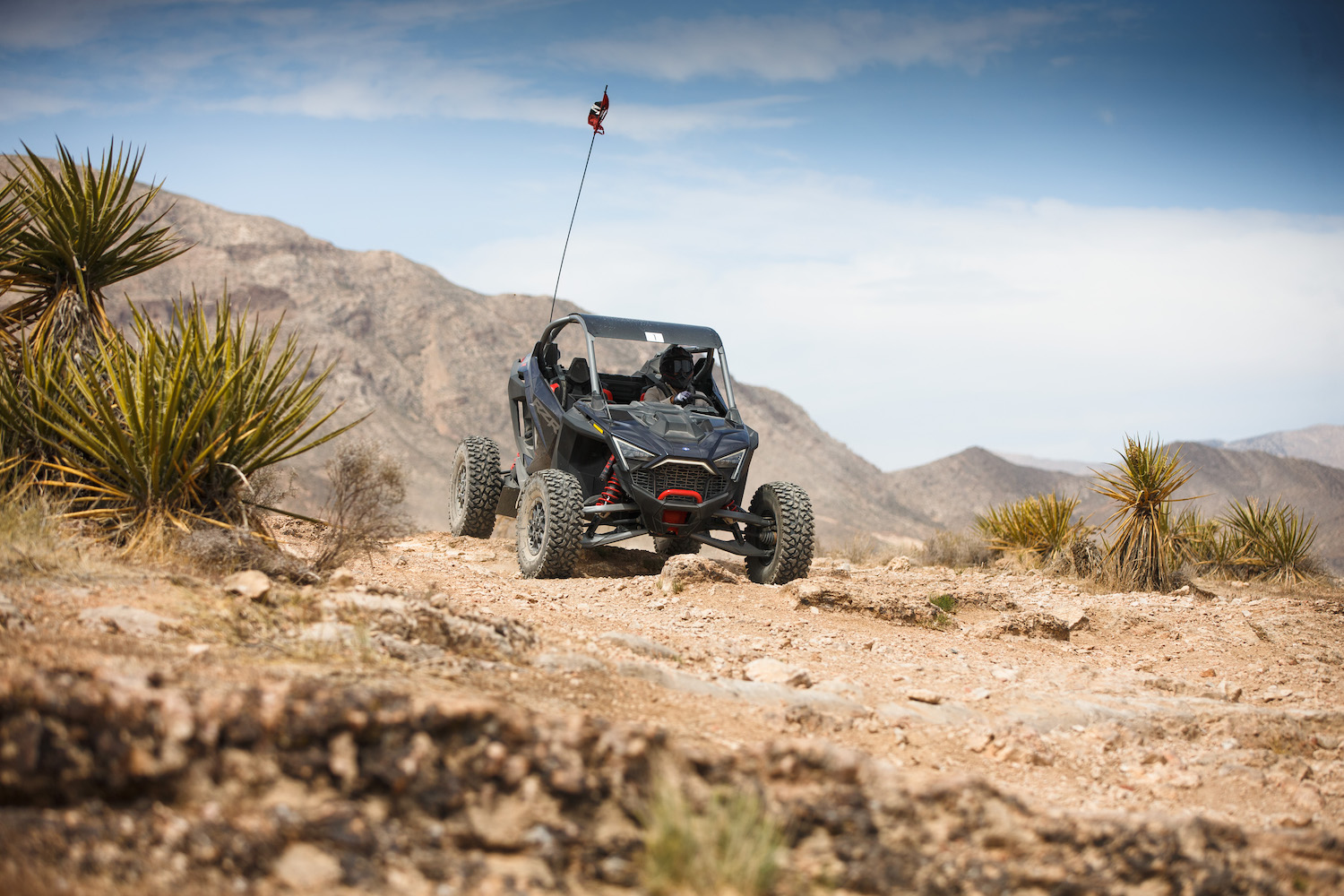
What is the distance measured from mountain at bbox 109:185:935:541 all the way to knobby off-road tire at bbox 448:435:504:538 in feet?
106

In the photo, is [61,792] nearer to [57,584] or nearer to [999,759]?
[57,584]

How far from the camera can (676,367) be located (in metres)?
10.7

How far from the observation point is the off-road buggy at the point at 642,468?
8.74 metres

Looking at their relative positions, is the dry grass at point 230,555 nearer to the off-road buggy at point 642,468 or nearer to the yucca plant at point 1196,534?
the off-road buggy at point 642,468

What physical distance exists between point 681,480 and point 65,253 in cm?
566

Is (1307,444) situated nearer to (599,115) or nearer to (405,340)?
(405,340)

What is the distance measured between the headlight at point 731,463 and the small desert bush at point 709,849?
6.18 metres

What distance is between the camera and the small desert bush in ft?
8.51

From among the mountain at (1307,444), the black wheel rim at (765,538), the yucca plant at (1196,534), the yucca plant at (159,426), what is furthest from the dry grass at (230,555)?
the mountain at (1307,444)

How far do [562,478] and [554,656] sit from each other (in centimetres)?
388

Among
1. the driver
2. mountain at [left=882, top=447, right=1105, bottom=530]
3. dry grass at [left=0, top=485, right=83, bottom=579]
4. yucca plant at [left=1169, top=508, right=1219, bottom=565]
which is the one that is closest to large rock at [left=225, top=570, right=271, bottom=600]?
dry grass at [left=0, top=485, right=83, bottom=579]

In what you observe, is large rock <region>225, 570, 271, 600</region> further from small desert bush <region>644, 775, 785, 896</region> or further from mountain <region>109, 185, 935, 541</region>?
mountain <region>109, 185, 935, 541</region>

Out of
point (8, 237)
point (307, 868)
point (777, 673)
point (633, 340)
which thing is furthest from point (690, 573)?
point (8, 237)

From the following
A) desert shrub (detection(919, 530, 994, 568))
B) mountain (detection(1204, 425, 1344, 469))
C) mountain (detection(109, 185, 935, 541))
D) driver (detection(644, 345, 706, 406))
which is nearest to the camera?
driver (detection(644, 345, 706, 406))
